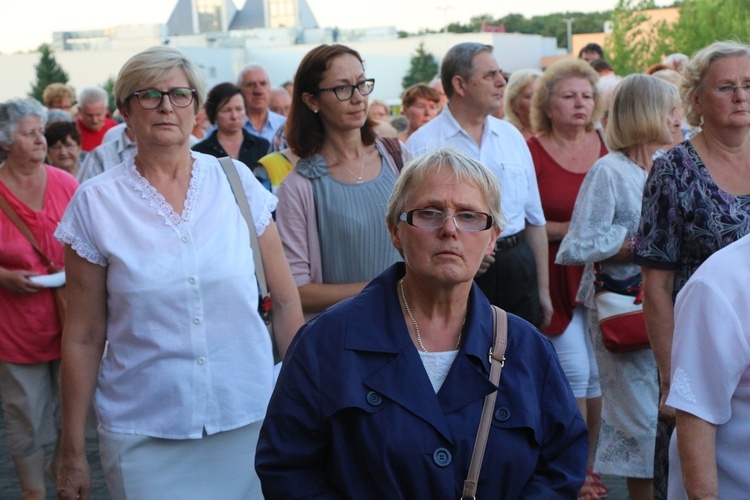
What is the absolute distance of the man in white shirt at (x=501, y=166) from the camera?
18.7 feet

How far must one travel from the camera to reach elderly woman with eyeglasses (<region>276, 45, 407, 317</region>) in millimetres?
4777

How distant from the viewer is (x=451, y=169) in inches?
113

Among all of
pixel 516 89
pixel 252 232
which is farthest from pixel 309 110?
pixel 516 89

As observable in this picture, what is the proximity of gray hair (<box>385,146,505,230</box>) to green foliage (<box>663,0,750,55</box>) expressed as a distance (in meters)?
42.1

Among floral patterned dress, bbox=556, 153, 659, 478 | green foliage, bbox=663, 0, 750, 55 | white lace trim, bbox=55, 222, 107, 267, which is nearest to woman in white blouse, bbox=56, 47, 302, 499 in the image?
white lace trim, bbox=55, 222, 107, 267

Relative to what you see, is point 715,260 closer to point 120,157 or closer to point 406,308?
point 406,308

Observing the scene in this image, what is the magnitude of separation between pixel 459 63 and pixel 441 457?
12.9ft

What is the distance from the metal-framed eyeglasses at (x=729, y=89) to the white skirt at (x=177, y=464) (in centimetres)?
218

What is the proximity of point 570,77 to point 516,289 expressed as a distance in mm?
1729

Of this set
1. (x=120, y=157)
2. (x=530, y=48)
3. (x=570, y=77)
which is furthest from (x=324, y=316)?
(x=530, y=48)

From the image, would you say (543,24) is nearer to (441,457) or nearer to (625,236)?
(625,236)

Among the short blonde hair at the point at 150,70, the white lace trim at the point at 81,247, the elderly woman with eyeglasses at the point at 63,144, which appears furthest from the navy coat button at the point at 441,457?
the elderly woman with eyeglasses at the point at 63,144

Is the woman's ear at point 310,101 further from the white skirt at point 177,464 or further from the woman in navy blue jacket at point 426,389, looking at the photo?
the woman in navy blue jacket at point 426,389

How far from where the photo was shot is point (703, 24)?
44281mm
